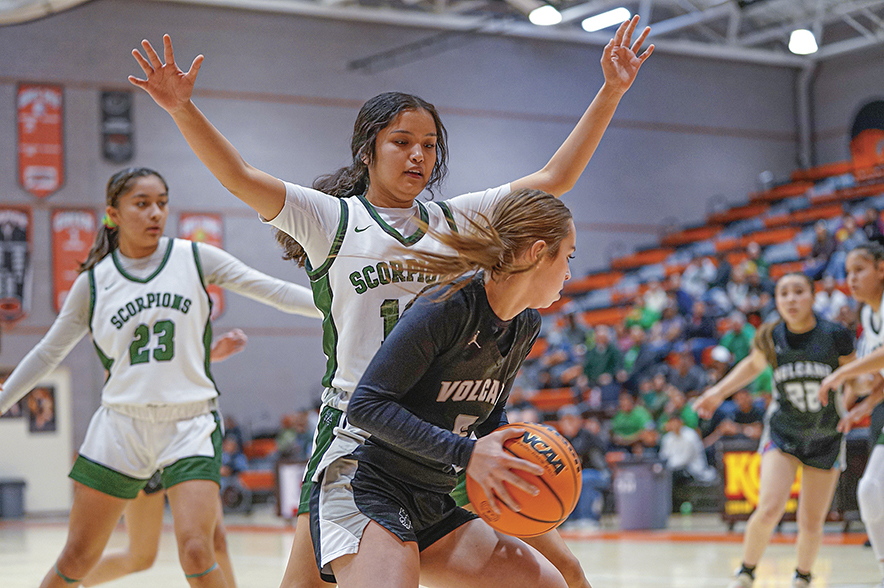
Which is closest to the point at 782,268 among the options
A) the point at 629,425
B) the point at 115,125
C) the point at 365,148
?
the point at 629,425

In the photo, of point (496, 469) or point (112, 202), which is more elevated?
point (112, 202)

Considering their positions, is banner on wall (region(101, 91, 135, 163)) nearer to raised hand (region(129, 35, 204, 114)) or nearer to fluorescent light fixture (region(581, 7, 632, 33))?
fluorescent light fixture (region(581, 7, 632, 33))

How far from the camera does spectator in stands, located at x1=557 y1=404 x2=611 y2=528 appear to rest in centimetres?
1208

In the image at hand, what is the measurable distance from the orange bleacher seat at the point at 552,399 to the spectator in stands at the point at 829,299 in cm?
454

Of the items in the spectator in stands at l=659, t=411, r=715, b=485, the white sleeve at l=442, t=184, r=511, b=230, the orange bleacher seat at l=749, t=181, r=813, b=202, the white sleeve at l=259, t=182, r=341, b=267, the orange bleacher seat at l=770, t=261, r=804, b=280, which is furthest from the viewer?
the orange bleacher seat at l=749, t=181, r=813, b=202

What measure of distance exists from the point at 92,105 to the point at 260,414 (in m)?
6.77

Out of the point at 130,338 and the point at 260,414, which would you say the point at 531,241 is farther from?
the point at 260,414

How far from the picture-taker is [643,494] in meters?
11.2

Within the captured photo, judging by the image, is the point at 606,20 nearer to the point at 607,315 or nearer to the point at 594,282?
the point at 607,315

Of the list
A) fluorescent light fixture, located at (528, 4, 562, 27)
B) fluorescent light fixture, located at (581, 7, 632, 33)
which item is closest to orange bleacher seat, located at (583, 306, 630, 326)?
fluorescent light fixture, located at (581, 7, 632, 33)

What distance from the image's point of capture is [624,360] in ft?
56.2

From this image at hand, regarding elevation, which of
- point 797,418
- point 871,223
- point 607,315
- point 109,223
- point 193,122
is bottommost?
point 797,418

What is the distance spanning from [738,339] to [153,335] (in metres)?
11.9

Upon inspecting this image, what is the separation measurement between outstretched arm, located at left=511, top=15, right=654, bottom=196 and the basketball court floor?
3.76 meters
